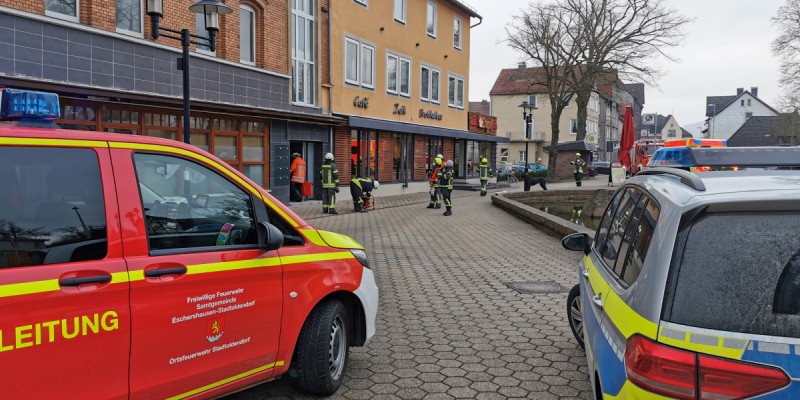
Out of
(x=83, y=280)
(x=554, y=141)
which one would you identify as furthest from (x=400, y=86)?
(x=83, y=280)

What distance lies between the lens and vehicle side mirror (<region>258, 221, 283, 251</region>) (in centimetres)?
340

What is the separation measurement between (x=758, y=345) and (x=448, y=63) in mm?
31011

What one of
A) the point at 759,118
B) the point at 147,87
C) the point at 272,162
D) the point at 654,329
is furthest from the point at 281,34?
the point at 759,118

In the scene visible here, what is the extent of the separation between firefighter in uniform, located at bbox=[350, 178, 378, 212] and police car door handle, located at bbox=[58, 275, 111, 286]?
15458mm

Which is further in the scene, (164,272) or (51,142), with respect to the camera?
(164,272)

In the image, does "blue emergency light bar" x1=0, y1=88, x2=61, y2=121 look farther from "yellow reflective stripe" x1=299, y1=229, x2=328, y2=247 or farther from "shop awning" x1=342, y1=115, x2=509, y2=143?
"shop awning" x1=342, y1=115, x2=509, y2=143

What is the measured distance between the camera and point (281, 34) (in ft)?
62.7

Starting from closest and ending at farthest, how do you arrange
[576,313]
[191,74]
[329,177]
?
[576,313], [191,74], [329,177]

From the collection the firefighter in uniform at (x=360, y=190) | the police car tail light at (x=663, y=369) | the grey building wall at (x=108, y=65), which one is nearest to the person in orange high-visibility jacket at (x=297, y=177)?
the firefighter in uniform at (x=360, y=190)

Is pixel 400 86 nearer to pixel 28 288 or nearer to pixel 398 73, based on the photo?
pixel 398 73

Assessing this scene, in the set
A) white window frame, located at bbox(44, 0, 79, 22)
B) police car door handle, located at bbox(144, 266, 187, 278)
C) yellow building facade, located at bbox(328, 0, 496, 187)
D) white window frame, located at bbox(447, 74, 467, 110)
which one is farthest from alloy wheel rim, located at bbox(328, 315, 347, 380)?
white window frame, located at bbox(447, 74, 467, 110)

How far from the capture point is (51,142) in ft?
8.91

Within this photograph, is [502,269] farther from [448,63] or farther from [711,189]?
[448,63]

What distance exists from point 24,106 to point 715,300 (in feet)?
10.5
